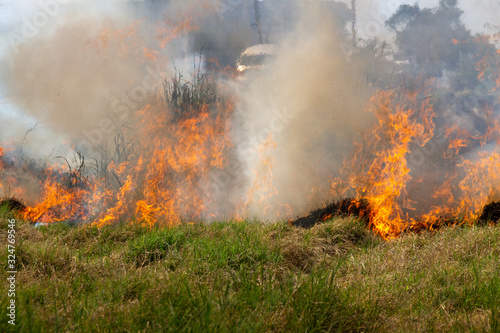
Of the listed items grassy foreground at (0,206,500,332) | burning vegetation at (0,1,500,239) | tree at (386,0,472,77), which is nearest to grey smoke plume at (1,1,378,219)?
burning vegetation at (0,1,500,239)

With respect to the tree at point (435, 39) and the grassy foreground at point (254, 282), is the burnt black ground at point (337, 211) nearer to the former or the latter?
the grassy foreground at point (254, 282)

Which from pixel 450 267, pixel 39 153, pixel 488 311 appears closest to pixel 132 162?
pixel 39 153

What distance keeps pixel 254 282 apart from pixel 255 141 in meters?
5.57

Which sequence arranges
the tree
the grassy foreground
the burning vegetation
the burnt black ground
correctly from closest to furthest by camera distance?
the grassy foreground → the burnt black ground → the burning vegetation → the tree

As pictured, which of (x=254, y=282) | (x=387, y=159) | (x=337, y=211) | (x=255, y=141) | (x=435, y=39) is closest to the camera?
(x=254, y=282)

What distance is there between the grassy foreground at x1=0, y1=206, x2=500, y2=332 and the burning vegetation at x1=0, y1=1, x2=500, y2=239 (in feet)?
4.55

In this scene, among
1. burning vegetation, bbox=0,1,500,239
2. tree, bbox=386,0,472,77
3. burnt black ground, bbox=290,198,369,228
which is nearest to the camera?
burnt black ground, bbox=290,198,369,228

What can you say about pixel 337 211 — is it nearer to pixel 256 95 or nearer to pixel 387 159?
pixel 387 159

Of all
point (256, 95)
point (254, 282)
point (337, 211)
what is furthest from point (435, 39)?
point (254, 282)

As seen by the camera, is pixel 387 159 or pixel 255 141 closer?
pixel 387 159

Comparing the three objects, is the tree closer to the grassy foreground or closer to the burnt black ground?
the burnt black ground

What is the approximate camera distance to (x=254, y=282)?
8.70 ft

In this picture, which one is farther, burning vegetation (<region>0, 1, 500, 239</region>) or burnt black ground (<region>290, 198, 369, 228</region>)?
burning vegetation (<region>0, 1, 500, 239</region>)

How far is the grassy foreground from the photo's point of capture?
89.6 inches
